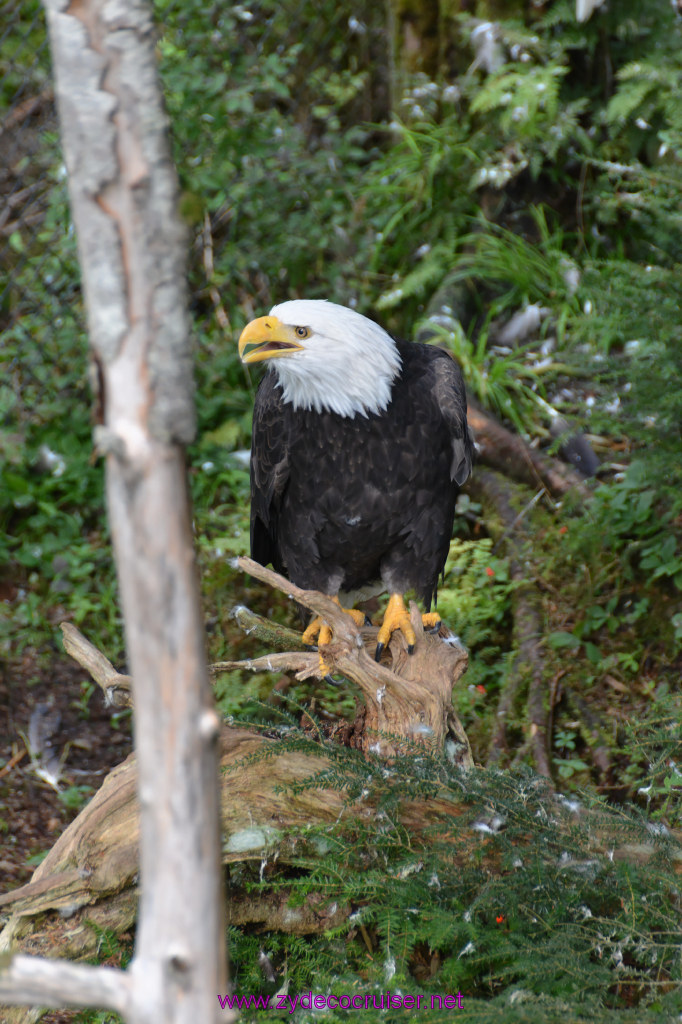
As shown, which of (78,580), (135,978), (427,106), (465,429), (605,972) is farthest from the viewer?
(427,106)

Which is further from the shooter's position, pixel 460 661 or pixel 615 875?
pixel 460 661

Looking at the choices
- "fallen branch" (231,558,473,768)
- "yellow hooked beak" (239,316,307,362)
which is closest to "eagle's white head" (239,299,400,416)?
"yellow hooked beak" (239,316,307,362)

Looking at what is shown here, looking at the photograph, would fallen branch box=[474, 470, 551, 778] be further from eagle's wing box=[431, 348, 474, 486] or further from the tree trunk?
the tree trunk

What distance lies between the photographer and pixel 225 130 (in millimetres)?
5363

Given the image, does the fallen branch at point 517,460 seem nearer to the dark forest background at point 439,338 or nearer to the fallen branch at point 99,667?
the dark forest background at point 439,338

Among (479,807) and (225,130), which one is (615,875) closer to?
(479,807)

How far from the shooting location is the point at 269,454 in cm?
324

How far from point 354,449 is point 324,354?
13.4 inches

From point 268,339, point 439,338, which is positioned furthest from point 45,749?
point 439,338

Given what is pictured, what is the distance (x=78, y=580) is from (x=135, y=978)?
4013 mm

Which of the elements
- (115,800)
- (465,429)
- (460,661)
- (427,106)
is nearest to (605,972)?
(460,661)

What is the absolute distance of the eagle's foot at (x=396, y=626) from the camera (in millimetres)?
3070

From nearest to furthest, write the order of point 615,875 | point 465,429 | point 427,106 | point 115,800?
1. point 615,875
2. point 115,800
3. point 465,429
4. point 427,106

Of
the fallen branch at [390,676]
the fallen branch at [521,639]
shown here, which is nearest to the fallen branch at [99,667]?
the fallen branch at [390,676]
